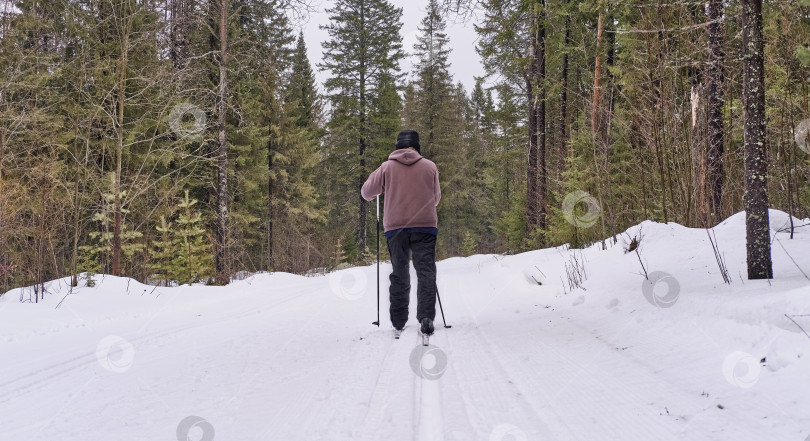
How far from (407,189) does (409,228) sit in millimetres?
417

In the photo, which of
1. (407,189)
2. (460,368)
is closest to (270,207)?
(407,189)

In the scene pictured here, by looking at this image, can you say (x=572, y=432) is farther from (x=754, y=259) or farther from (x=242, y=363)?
(x=754, y=259)

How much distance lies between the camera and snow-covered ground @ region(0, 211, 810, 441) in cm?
197

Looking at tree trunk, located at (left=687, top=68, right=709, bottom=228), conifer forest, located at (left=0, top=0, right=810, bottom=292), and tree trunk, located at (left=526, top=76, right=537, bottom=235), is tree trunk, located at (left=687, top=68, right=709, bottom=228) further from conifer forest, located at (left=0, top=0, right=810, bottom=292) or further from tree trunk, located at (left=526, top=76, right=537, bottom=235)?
tree trunk, located at (left=526, top=76, right=537, bottom=235)

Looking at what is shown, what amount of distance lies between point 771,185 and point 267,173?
1939cm

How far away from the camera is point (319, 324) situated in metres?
4.55

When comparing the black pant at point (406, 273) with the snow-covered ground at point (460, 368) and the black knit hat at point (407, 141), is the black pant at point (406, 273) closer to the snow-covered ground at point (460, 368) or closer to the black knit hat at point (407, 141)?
the snow-covered ground at point (460, 368)

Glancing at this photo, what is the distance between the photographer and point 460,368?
9.48 feet

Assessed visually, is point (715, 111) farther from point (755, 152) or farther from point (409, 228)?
point (409, 228)

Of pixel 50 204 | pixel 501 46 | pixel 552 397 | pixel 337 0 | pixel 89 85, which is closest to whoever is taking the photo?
pixel 552 397

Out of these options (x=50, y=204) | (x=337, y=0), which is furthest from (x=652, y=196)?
(x=337, y=0)

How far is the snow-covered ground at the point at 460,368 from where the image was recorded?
6.48ft

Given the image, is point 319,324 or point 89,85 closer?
point 319,324

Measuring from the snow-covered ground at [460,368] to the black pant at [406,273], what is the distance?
26 cm
